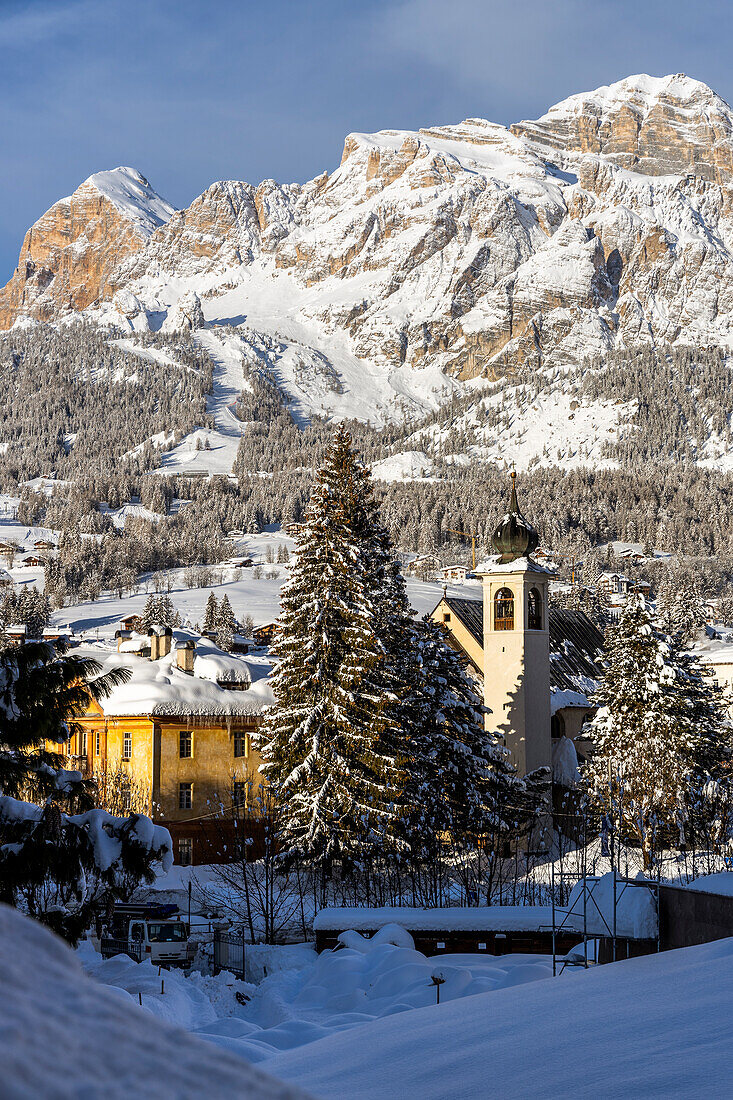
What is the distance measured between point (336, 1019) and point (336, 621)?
18255 millimetres

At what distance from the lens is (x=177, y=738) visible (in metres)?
44.8

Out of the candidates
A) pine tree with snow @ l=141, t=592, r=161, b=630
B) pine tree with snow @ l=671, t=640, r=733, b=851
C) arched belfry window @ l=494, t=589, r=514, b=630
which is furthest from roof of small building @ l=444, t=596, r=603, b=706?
pine tree with snow @ l=141, t=592, r=161, b=630

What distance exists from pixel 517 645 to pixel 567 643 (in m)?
13.7

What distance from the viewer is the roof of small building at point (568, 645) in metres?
54.8

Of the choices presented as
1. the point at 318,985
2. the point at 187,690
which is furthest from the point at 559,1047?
the point at 187,690

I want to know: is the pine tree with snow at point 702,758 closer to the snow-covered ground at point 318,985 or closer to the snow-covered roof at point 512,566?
the snow-covered roof at point 512,566

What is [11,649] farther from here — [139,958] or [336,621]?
[336,621]

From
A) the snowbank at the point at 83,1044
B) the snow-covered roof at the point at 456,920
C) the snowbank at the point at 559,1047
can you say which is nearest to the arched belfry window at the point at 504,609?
the snow-covered roof at the point at 456,920

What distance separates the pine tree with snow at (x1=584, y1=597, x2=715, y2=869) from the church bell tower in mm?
6292

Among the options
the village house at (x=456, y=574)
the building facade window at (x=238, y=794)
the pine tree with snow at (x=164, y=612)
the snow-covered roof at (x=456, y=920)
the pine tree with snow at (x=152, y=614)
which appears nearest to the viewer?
the snow-covered roof at (x=456, y=920)

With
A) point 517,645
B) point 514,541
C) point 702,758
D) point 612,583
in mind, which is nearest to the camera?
point 702,758

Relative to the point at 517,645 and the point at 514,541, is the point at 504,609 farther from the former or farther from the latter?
the point at 514,541

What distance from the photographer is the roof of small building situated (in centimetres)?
5475

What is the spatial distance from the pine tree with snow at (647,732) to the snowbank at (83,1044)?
3549 centimetres
